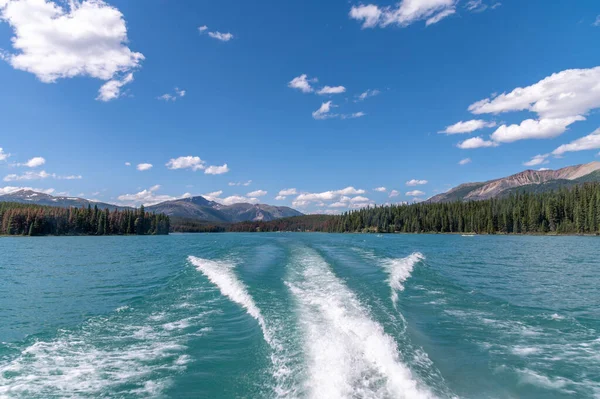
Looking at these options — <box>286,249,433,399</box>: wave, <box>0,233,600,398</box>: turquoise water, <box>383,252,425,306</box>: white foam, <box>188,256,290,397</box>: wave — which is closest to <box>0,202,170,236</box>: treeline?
<box>188,256,290,397</box>: wave

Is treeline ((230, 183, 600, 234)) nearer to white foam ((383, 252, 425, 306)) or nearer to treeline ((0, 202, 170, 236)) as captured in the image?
white foam ((383, 252, 425, 306))

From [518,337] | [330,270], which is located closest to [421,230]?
[330,270]

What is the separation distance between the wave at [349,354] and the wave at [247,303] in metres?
0.66

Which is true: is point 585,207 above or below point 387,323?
above

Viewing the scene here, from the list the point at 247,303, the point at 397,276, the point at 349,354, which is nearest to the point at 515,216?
the point at 397,276

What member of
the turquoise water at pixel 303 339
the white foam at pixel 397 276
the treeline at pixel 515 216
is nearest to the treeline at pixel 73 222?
the treeline at pixel 515 216

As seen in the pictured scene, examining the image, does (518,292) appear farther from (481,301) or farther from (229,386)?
(229,386)

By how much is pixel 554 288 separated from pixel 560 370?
1285 centimetres

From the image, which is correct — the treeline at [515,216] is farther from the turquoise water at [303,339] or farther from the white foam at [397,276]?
the turquoise water at [303,339]

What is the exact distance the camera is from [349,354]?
363 inches

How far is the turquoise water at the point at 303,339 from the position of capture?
7801 millimetres

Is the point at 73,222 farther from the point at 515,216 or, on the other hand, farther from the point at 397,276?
the point at 515,216

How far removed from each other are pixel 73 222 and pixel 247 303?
15876cm

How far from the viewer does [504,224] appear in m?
134
